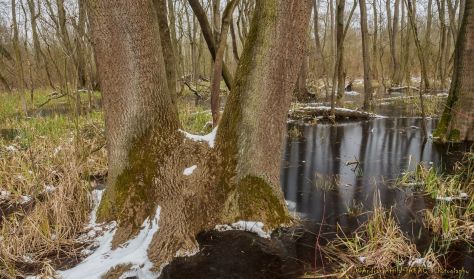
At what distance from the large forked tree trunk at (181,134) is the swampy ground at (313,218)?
308mm

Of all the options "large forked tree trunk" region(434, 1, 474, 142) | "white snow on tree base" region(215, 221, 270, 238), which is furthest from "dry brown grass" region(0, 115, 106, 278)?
"large forked tree trunk" region(434, 1, 474, 142)

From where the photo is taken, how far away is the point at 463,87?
6863mm

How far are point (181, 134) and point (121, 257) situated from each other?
4.25ft

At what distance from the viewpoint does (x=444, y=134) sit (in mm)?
7195

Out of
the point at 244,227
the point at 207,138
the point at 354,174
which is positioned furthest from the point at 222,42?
the point at 354,174

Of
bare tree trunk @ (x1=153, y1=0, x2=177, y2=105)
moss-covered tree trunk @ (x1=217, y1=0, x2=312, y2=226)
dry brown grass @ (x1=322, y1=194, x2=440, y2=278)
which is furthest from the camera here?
bare tree trunk @ (x1=153, y1=0, x2=177, y2=105)

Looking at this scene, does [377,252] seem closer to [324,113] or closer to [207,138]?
[207,138]

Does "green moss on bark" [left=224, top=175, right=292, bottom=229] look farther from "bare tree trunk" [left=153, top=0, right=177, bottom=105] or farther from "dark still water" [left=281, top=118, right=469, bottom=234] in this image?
"bare tree trunk" [left=153, top=0, right=177, bottom=105]

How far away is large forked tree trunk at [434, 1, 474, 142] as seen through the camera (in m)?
6.62

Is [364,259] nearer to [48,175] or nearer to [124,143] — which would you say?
[124,143]

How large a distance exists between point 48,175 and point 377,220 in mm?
4174

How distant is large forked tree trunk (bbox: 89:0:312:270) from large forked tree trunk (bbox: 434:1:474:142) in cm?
490

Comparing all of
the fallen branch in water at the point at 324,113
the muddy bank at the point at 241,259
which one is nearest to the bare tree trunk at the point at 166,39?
the muddy bank at the point at 241,259

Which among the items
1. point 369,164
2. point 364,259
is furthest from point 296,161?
point 364,259
